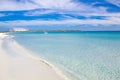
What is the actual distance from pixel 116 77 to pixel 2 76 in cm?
434

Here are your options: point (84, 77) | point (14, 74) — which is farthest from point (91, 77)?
point (14, 74)

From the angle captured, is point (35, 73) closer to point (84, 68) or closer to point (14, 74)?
point (14, 74)

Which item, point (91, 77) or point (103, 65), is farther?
point (103, 65)

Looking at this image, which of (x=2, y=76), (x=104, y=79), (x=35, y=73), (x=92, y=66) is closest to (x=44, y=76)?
(x=35, y=73)

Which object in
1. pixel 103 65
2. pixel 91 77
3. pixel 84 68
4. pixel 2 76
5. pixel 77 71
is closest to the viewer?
pixel 2 76

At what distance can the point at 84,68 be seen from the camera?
41.0ft

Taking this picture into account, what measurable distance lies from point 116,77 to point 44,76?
2.79 m

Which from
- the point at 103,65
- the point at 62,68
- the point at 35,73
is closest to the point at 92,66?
the point at 103,65

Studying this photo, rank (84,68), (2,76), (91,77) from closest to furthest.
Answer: (2,76)
(91,77)
(84,68)

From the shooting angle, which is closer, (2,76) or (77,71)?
(2,76)

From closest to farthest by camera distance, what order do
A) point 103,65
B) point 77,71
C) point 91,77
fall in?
1. point 91,77
2. point 77,71
3. point 103,65

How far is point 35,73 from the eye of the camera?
35.0ft

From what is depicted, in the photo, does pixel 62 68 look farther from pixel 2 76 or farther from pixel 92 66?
pixel 2 76

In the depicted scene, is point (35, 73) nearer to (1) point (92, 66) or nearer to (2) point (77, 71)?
(2) point (77, 71)
